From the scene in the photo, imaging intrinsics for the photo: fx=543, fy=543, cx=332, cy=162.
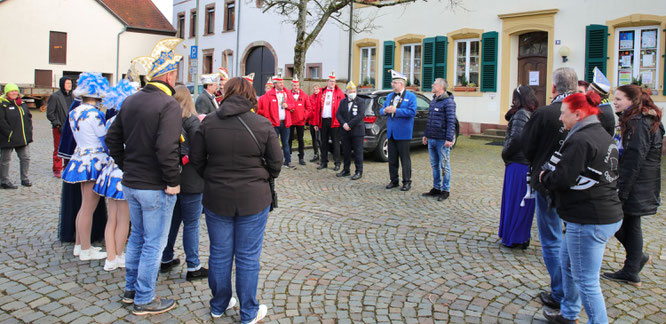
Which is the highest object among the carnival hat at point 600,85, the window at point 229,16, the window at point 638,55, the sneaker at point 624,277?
the window at point 229,16

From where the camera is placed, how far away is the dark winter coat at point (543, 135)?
420cm

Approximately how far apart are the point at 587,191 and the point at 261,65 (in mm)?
24975

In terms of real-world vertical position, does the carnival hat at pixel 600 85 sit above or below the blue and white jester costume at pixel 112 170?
above

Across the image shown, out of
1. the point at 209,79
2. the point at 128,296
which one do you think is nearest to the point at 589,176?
the point at 128,296

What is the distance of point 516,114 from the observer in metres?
5.40

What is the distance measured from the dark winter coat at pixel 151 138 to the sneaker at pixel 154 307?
2.76 ft

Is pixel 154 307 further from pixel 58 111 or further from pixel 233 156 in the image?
pixel 58 111

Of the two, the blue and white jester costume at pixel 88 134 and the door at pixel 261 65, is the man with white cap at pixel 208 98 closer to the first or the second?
the blue and white jester costume at pixel 88 134

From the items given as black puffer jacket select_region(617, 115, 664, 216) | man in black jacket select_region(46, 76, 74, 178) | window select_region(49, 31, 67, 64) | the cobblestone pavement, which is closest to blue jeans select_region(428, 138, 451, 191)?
the cobblestone pavement

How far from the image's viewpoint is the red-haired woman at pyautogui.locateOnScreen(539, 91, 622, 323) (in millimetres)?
3260

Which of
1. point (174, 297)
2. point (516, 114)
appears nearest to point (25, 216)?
point (174, 297)

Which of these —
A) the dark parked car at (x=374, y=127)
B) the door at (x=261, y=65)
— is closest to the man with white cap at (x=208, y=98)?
the dark parked car at (x=374, y=127)

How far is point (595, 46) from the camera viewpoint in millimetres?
15195

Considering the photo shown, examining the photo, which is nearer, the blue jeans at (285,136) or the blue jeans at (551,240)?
the blue jeans at (551,240)
